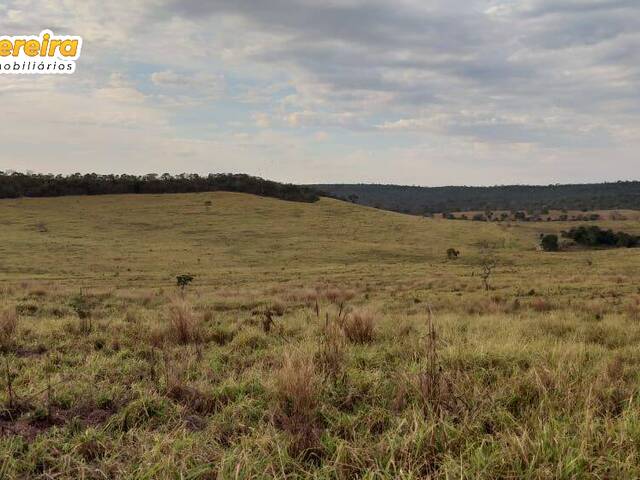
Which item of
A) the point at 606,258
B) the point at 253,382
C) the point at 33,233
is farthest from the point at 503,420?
the point at 33,233

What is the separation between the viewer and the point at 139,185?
99500 millimetres

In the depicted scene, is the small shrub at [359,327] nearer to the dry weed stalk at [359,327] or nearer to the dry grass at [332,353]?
the dry weed stalk at [359,327]

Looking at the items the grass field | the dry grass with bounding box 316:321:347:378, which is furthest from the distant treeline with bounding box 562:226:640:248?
the dry grass with bounding box 316:321:347:378

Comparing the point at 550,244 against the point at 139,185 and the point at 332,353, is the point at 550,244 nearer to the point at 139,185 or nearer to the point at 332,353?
the point at 332,353

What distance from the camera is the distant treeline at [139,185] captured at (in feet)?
300

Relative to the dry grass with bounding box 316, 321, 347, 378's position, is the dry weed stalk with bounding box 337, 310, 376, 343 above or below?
below

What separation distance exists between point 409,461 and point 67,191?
102m

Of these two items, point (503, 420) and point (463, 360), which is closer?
point (503, 420)

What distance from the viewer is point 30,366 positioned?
21.9ft

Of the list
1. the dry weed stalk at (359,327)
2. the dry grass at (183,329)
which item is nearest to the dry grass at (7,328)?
the dry grass at (183,329)

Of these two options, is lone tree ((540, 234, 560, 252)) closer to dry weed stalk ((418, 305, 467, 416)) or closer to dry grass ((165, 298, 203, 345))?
dry grass ((165, 298, 203, 345))

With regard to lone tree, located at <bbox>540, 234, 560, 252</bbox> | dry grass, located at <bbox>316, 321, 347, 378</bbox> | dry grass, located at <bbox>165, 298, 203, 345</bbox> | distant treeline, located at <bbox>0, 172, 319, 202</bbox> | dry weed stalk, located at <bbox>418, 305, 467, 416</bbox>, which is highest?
distant treeline, located at <bbox>0, 172, 319, 202</bbox>

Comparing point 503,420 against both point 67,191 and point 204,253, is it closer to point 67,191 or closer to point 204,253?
point 204,253

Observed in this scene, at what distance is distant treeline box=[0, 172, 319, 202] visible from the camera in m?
91.4
